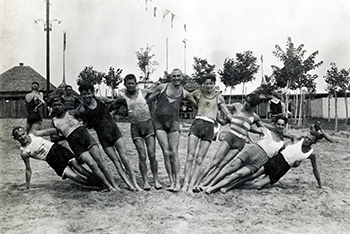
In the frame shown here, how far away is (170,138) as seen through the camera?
480 cm

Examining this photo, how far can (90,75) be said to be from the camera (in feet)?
22.9

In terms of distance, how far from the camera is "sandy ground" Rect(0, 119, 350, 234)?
374 centimetres

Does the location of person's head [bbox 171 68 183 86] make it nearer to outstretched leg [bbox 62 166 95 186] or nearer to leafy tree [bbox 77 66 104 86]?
outstretched leg [bbox 62 166 95 186]

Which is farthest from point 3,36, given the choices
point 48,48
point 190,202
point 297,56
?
point 297,56

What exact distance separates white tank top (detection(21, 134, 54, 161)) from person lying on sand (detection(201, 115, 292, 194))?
2.31 metres

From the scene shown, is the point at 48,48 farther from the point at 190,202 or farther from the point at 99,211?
the point at 190,202

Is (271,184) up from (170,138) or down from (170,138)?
down

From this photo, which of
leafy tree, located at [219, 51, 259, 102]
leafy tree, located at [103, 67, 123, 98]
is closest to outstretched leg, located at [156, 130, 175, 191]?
leafy tree, located at [103, 67, 123, 98]

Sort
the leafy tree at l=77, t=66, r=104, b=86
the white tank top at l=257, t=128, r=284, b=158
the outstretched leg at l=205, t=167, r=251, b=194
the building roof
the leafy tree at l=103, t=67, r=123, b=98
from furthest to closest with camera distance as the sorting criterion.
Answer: the building roof → the leafy tree at l=103, t=67, r=123, b=98 → the leafy tree at l=77, t=66, r=104, b=86 → the white tank top at l=257, t=128, r=284, b=158 → the outstretched leg at l=205, t=167, r=251, b=194

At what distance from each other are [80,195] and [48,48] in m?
3.09

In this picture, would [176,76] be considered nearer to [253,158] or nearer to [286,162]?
[253,158]

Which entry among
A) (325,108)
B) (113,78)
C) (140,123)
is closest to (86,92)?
(140,123)

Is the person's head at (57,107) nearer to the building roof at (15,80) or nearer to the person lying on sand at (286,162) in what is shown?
the person lying on sand at (286,162)

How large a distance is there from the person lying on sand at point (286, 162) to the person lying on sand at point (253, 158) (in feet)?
0.34
